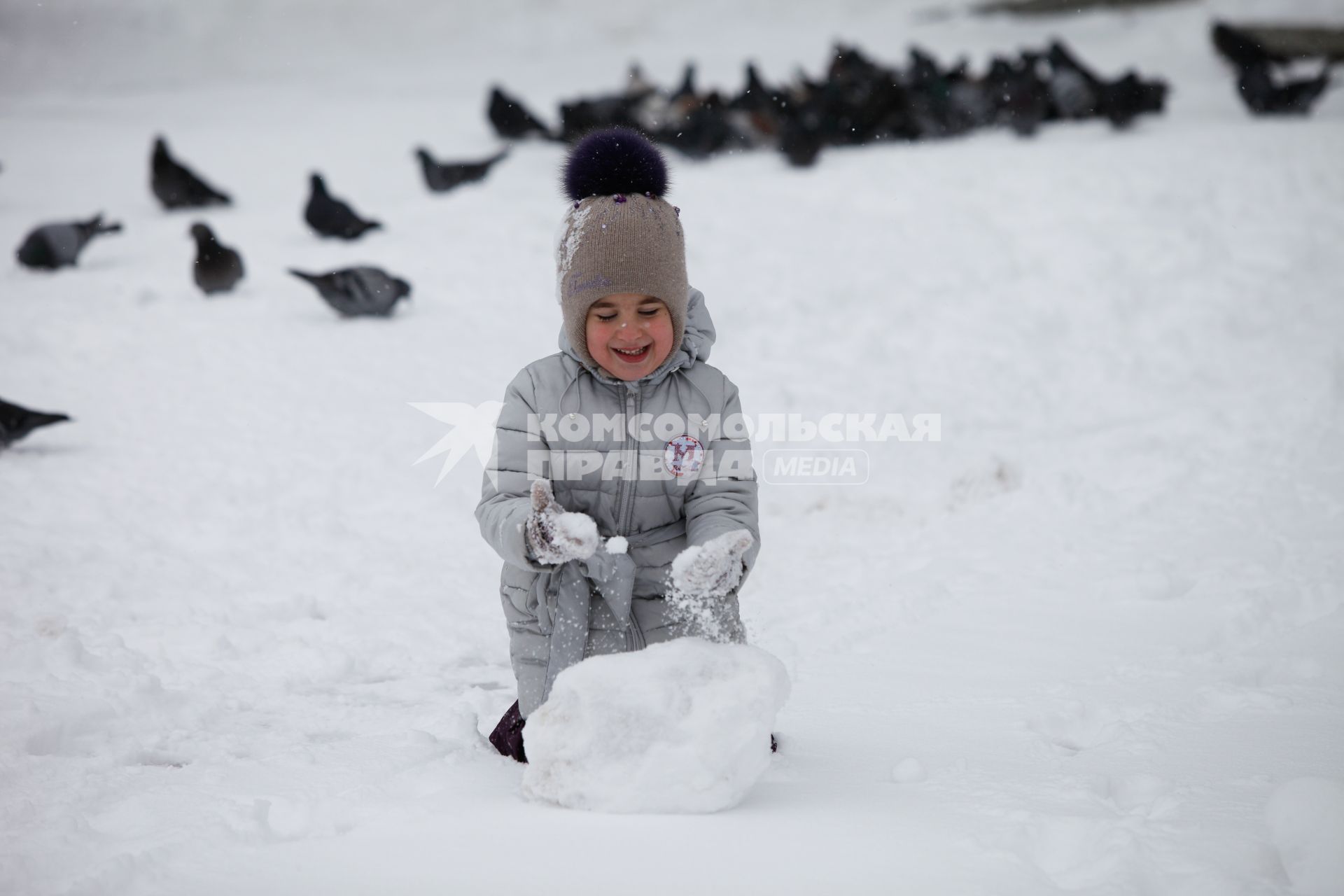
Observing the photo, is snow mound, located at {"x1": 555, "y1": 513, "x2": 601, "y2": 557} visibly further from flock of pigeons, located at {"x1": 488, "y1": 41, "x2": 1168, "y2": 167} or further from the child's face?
flock of pigeons, located at {"x1": 488, "y1": 41, "x2": 1168, "y2": 167}

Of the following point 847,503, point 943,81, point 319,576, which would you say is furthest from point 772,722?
point 943,81

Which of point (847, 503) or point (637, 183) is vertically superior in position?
point (637, 183)

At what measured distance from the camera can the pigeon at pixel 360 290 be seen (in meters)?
5.34

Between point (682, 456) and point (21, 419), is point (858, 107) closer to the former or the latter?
point (21, 419)

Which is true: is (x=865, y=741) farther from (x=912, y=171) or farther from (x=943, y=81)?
(x=943, y=81)

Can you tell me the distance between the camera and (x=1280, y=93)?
773 cm

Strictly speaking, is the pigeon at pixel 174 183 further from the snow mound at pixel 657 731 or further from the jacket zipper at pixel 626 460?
the snow mound at pixel 657 731

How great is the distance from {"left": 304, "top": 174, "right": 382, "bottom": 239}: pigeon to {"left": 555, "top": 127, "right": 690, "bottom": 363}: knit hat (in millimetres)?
4194

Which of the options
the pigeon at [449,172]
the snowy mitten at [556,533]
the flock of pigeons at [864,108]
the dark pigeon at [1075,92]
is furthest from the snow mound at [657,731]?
the dark pigeon at [1075,92]

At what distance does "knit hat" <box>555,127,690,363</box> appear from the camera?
225cm

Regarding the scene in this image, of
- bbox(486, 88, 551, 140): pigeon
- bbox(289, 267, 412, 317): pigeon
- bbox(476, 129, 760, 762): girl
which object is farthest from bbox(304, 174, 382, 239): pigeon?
bbox(476, 129, 760, 762): girl

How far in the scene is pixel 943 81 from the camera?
8273 millimetres

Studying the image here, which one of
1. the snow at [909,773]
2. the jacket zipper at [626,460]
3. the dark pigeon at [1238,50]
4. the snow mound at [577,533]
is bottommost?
the snow at [909,773]

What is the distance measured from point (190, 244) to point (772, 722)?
5401mm
